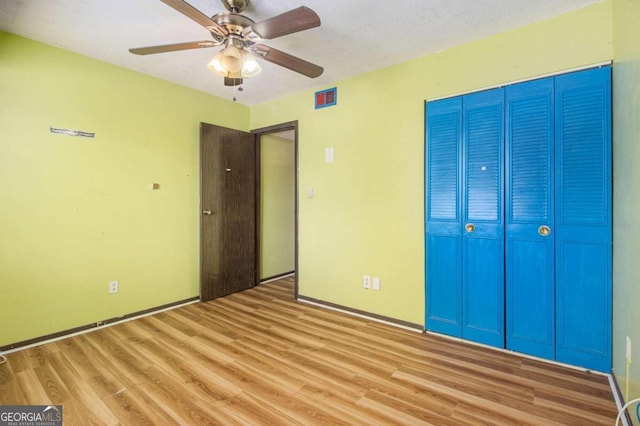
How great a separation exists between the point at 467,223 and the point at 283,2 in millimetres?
2093

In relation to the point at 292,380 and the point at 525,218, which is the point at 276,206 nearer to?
the point at 292,380

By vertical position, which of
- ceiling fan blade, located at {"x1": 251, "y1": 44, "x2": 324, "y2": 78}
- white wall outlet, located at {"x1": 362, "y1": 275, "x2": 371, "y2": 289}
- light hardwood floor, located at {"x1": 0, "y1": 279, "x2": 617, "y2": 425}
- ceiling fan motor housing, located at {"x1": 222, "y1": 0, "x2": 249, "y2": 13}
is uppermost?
ceiling fan motor housing, located at {"x1": 222, "y1": 0, "x2": 249, "y2": 13}

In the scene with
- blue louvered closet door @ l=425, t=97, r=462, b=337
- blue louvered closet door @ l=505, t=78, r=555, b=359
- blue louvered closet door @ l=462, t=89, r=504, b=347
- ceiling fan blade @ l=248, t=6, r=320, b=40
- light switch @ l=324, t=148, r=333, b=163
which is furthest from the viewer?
light switch @ l=324, t=148, r=333, b=163

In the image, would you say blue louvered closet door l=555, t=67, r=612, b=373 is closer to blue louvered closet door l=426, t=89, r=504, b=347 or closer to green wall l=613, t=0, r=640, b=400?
green wall l=613, t=0, r=640, b=400

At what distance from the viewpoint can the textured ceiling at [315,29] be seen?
1.98 m

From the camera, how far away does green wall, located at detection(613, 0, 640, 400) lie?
1432 mm

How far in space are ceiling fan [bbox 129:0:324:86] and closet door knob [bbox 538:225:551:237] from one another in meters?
1.93

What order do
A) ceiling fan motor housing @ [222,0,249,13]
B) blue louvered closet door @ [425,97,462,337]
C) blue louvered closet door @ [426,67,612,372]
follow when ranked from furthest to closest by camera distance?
blue louvered closet door @ [425,97,462,337]
blue louvered closet door @ [426,67,612,372]
ceiling fan motor housing @ [222,0,249,13]

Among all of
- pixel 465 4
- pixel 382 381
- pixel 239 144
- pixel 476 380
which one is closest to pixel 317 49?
pixel 465 4

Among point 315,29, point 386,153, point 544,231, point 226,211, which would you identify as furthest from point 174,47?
point 544,231

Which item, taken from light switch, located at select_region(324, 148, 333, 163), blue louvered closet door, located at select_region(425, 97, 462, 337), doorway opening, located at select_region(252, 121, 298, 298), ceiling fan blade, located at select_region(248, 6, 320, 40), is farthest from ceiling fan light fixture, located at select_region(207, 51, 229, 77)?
doorway opening, located at select_region(252, 121, 298, 298)

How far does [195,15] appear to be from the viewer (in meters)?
1.61

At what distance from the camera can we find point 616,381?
1808 millimetres

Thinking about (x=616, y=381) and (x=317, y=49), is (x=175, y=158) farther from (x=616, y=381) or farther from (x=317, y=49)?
(x=616, y=381)
